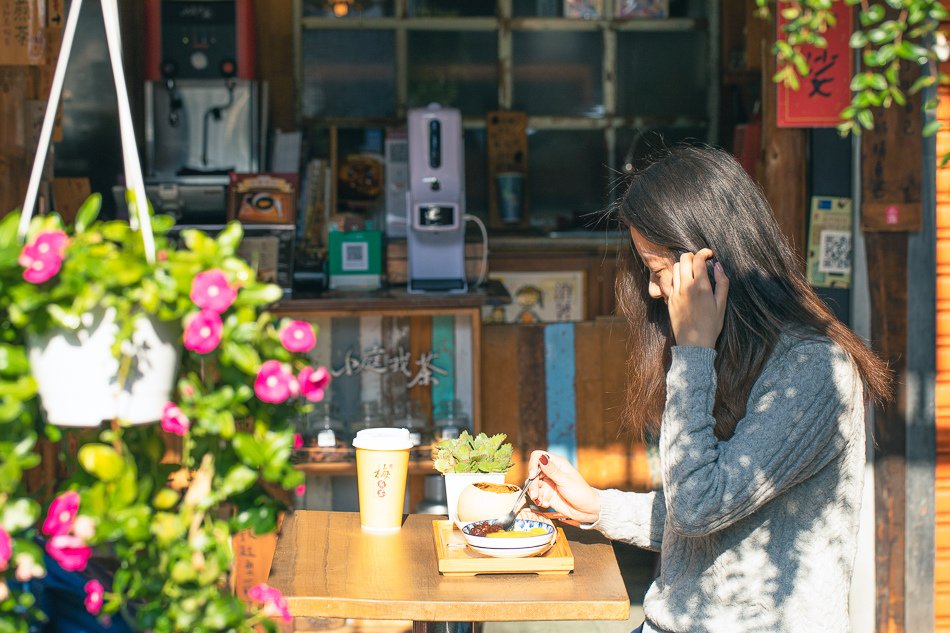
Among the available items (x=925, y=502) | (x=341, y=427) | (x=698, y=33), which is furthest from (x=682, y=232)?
(x=698, y=33)

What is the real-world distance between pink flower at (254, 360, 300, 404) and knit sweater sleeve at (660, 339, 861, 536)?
0.88m

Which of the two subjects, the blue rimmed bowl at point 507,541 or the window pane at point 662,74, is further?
the window pane at point 662,74

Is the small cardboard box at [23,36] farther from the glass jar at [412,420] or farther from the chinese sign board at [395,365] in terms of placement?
the glass jar at [412,420]

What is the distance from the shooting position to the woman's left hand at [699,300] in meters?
2.05

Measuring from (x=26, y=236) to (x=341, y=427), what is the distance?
3394 mm

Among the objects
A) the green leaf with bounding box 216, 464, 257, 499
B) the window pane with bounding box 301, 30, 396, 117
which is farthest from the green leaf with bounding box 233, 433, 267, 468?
the window pane with bounding box 301, 30, 396, 117

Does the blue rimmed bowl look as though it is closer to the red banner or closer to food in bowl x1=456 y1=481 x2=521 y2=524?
food in bowl x1=456 y1=481 x2=521 y2=524

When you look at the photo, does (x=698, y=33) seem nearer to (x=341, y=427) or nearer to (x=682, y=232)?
(x=341, y=427)

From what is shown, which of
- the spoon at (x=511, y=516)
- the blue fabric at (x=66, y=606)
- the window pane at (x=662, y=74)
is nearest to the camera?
the spoon at (x=511, y=516)

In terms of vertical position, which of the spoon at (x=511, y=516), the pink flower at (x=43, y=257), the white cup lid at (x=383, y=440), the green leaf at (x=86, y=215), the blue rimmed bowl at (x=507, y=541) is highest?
the green leaf at (x=86, y=215)

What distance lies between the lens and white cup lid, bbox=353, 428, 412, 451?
8.23 feet

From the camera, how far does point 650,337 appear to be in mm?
2453

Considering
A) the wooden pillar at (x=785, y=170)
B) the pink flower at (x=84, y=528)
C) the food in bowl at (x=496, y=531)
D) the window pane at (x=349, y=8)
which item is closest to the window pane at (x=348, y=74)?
the window pane at (x=349, y=8)

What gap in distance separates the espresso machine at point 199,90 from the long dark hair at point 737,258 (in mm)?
3712
